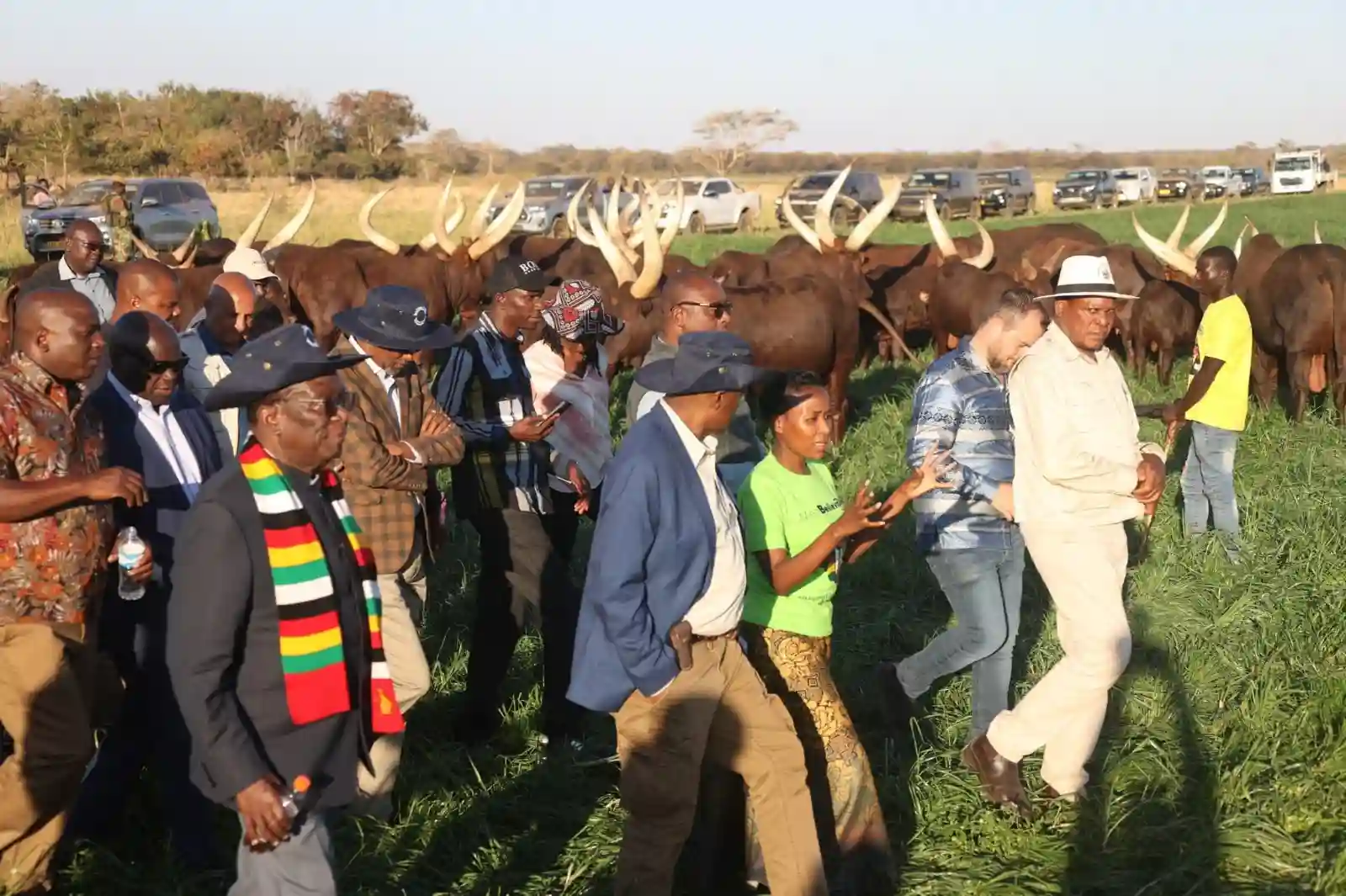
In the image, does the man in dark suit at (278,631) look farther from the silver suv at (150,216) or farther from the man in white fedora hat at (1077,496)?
the silver suv at (150,216)

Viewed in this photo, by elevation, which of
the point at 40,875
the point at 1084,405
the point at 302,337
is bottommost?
the point at 40,875

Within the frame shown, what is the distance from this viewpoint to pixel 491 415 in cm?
564

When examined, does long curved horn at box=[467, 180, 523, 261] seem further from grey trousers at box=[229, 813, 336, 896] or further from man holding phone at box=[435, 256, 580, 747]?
grey trousers at box=[229, 813, 336, 896]

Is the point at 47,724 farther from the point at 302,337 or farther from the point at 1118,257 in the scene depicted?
the point at 1118,257

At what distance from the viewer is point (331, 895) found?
3.23 m

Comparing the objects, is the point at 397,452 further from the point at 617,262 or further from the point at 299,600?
the point at 617,262

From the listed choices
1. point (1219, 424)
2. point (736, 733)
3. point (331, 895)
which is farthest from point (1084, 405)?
point (1219, 424)

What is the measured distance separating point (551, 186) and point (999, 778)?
28417 millimetres

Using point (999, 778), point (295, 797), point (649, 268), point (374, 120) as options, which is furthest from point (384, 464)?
point (374, 120)

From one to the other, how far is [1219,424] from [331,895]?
6.10 meters

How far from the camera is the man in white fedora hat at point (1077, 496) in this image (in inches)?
183

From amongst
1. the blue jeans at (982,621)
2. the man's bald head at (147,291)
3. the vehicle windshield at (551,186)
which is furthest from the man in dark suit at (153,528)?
the vehicle windshield at (551,186)

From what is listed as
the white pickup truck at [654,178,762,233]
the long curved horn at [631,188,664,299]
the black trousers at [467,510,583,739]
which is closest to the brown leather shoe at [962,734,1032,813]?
the black trousers at [467,510,583,739]

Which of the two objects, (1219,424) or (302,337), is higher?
(302,337)
